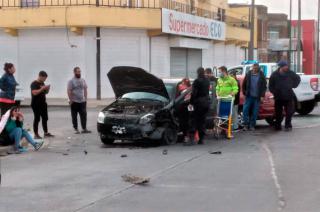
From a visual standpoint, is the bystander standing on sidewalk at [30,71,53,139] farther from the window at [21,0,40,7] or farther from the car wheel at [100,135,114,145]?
the window at [21,0,40,7]

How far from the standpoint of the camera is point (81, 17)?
3005cm

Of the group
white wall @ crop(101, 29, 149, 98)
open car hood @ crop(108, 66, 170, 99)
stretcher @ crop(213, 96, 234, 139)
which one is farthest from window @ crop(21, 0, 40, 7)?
stretcher @ crop(213, 96, 234, 139)

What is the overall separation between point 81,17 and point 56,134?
554 inches

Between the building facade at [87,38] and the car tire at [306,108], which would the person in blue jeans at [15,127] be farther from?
the building facade at [87,38]

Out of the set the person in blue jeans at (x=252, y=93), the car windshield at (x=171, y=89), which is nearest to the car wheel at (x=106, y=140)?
the car windshield at (x=171, y=89)

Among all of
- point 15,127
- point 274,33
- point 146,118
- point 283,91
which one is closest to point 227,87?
point 283,91

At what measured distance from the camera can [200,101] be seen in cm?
1409

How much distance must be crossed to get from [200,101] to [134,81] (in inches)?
70.7

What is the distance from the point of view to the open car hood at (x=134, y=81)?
14.4m

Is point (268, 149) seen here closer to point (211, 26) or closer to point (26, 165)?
point (26, 165)

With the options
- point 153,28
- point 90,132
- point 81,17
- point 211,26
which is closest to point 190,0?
point 211,26

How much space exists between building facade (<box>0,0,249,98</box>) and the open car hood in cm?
1513

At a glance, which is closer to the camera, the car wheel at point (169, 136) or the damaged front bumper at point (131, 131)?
the damaged front bumper at point (131, 131)

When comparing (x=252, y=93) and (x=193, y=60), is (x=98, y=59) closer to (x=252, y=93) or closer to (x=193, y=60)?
(x=193, y=60)
